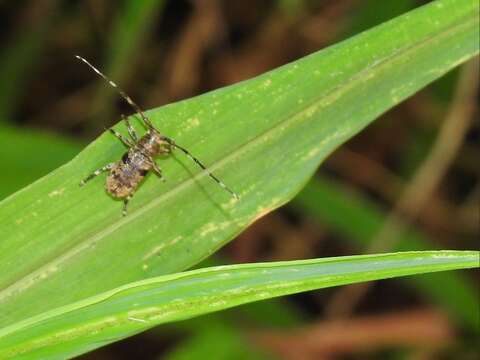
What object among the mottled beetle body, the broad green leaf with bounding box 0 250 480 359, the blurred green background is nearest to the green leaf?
the blurred green background

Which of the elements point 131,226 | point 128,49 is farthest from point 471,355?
point 131,226

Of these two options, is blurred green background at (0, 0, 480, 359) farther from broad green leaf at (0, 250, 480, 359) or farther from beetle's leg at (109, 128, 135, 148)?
broad green leaf at (0, 250, 480, 359)

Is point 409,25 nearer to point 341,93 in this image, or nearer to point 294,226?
point 341,93

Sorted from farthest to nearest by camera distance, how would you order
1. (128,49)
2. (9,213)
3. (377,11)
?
(377,11)
(128,49)
(9,213)

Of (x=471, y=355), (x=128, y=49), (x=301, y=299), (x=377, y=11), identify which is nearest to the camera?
(x=128, y=49)

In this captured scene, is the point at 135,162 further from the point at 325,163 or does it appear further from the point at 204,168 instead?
the point at 325,163
